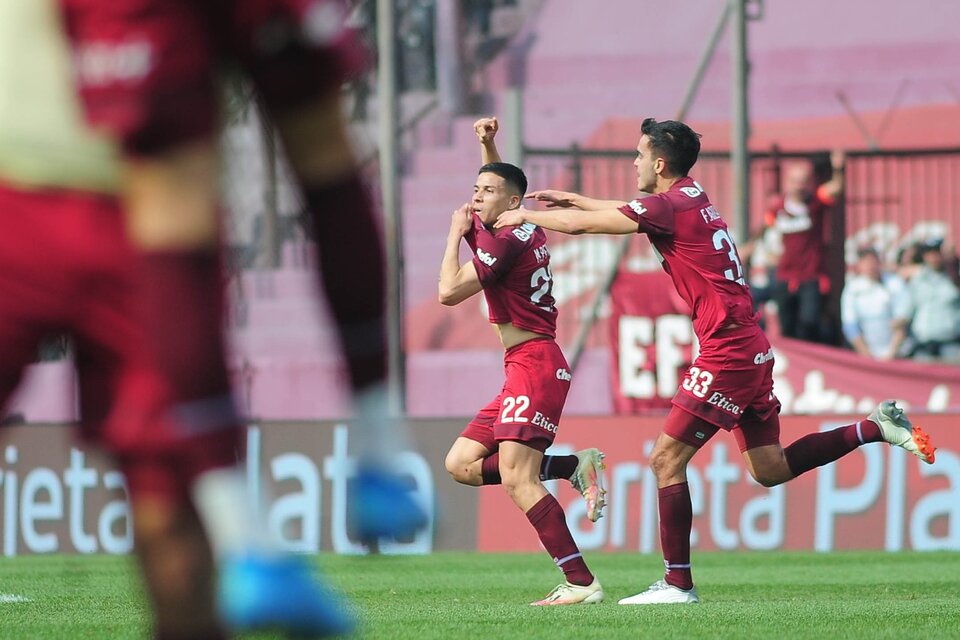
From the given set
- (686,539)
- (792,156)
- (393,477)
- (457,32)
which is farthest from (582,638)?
(457,32)

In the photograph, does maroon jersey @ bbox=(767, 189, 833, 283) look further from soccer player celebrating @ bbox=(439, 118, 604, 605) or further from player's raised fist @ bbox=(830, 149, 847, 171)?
soccer player celebrating @ bbox=(439, 118, 604, 605)

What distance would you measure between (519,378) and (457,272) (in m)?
0.57

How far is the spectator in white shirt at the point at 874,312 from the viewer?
52.4ft

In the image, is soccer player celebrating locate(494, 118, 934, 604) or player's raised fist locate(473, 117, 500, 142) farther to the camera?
player's raised fist locate(473, 117, 500, 142)

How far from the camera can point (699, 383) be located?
8078mm

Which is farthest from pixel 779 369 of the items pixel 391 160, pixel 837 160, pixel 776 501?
pixel 391 160

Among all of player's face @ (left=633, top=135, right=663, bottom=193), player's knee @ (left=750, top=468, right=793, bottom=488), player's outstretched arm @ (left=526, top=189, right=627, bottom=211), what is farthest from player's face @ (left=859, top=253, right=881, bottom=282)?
player's outstretched arm @ (left=526, top=189, right=627, bottom=211)

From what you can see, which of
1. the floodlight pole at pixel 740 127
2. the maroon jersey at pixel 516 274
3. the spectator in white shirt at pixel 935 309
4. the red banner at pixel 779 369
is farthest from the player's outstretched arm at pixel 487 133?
the spectator in white shirt at pixel 935 309

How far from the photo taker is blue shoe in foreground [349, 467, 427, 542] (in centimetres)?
316

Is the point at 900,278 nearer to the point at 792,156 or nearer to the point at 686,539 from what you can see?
the point at 792,156

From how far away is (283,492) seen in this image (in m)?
13.4

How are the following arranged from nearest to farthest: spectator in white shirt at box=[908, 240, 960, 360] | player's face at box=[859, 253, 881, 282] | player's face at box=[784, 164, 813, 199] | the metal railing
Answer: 1. player's face at box=[784, 164, 813, 199]
2. spectator in white shirt at box=[908, 240, 960, 360]
3. player's face at box=[859, 253, 881, 282]
4. the metal railing

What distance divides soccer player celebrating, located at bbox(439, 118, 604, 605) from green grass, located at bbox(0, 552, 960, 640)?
1.42 ft

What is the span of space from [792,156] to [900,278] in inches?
63.0
